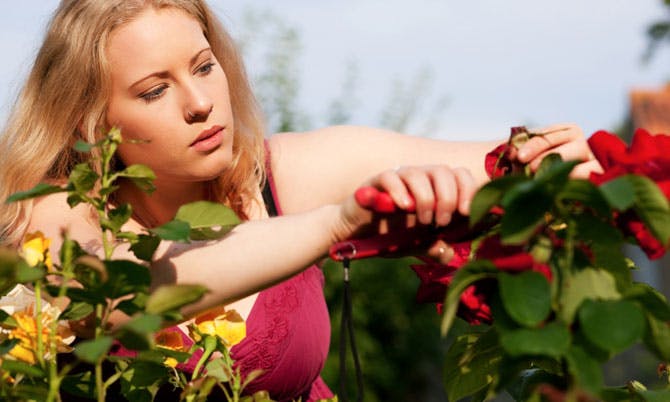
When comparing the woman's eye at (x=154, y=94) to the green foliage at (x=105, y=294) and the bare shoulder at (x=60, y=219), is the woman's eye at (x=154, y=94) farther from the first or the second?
the green foliage at (x=105, y=294)

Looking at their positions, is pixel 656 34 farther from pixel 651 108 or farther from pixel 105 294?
pixel 105 294

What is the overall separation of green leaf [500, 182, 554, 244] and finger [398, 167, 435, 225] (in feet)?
0.74

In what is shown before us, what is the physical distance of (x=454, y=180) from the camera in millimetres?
1213

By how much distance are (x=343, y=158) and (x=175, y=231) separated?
1.22 m

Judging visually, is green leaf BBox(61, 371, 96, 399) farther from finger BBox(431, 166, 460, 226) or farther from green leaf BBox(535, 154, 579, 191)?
green leaf BBox(535, 154, 579, 191)

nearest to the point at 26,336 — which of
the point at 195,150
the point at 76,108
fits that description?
the point at 195,150

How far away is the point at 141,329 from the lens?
92 cm

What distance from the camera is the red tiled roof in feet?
58.1

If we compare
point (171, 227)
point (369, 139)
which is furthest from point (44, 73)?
point (171, 227)

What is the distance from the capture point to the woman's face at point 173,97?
191 cm

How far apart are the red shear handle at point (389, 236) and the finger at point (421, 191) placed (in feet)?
0.04

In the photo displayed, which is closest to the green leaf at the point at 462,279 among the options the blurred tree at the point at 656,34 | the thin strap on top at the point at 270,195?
the thin strap on top at the point at 270,195

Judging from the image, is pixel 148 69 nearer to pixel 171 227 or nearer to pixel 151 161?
pixel 151 161

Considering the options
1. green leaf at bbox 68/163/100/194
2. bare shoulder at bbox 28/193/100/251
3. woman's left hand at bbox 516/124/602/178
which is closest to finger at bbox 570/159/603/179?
woman's left hand at bbox 516/124/602/178
